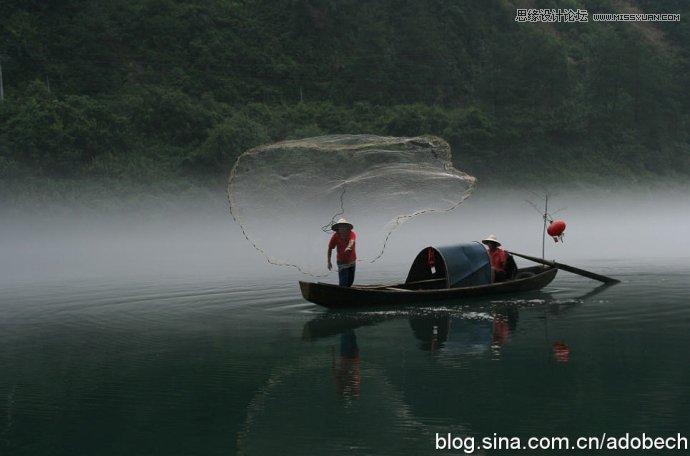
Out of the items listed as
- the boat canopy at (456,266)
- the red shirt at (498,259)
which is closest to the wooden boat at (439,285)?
the boat canopy at (456,266)

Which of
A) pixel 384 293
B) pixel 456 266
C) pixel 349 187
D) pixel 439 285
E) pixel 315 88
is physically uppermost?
pixel 315 88

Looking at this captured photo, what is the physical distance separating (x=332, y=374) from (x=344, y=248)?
7.10m

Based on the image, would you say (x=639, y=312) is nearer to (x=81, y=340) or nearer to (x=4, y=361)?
(x=81, y=340)

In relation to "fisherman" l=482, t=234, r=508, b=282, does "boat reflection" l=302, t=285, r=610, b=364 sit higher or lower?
lower

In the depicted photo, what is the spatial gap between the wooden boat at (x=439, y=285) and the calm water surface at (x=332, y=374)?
Answer: 1.23 feet

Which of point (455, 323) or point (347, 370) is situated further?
point (455, 323)

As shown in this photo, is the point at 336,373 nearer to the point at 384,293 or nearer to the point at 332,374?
the point at 332,374

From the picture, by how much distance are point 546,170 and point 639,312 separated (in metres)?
59.0

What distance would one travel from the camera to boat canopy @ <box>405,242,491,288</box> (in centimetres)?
2106

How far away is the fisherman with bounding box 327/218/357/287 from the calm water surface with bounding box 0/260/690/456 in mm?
1176

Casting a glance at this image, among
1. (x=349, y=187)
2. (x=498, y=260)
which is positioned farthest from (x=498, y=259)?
(x=349, y=187)

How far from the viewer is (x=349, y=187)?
19.1 metres

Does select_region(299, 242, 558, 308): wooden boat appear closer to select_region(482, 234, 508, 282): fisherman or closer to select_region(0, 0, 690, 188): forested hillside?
select_region(482, 234, 508, 282): fisherman

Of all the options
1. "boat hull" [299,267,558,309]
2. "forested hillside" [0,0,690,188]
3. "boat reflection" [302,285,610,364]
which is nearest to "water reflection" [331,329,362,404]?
"boat reflection" [302,285,610,364]
